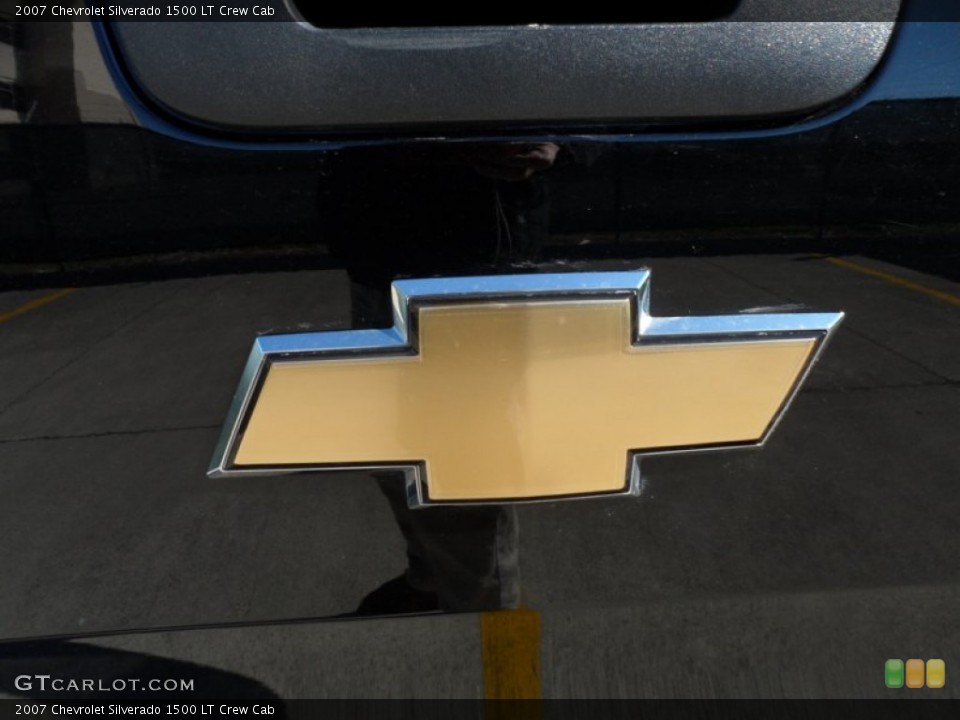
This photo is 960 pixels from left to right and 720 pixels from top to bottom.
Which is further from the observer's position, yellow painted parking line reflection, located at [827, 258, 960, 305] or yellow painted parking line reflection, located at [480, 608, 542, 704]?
yellow painted parking line reflection, located at [480, 608, 542, 704]

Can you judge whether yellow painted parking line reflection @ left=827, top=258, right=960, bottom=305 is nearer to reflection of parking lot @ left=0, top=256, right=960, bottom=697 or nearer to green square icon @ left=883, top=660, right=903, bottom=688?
reflection of parking lot @ left=0, top=256, right=960, bottom=697

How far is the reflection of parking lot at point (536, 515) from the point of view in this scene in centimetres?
75

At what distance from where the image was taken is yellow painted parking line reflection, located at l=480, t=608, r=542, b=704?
3.05ft

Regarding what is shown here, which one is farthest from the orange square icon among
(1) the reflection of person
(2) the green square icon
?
(1) the reflection of person

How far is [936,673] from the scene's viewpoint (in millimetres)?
974

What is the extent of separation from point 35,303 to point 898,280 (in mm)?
861

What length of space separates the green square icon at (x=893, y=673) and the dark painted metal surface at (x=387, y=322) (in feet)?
0.05

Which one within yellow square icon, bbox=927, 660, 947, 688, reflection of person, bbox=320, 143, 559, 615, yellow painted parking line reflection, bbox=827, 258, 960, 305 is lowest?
yellow square icon, bbox=927, 660, 947, 688

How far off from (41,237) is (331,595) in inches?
19.0

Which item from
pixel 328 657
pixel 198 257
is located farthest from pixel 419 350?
pixel 328 657

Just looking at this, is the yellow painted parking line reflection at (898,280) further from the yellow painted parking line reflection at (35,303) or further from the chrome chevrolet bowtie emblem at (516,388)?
the yellow painted parking line reflection at (35,303)

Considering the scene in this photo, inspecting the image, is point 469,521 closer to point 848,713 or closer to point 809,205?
point 809,205

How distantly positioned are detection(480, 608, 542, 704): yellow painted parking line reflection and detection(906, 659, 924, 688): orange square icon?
0.47m

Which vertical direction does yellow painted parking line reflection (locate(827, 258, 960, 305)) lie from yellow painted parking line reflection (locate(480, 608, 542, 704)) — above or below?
above
